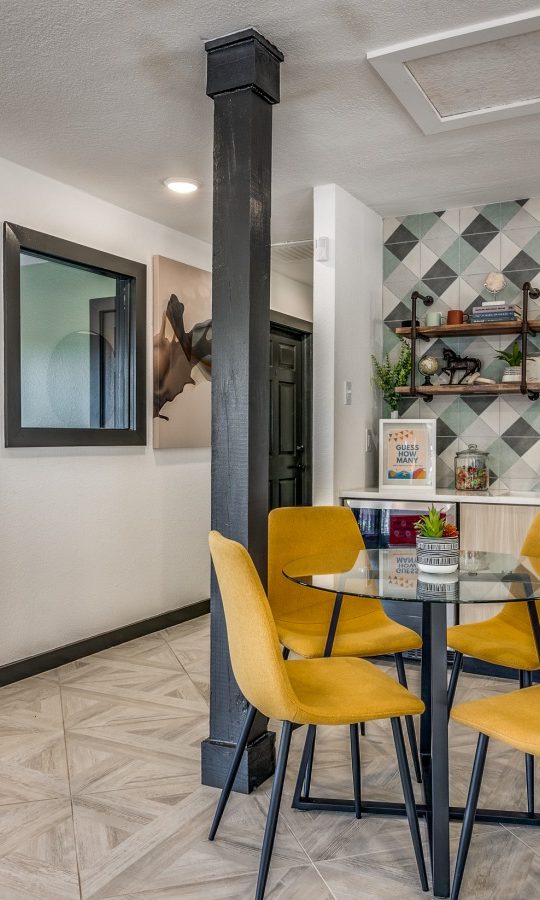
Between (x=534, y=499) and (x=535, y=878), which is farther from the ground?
(x=534, y=499)

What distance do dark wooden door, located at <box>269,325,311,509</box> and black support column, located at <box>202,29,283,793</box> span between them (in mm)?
3321

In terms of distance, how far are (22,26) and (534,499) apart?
292 cm

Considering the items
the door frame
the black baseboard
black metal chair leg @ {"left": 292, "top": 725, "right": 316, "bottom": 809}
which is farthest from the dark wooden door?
black metal chair leg @ {"left": 292, "top": 725, "right": 316, "bottom": 809}

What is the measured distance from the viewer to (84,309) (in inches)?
163

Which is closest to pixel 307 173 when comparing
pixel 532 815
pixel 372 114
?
pixel 372 114

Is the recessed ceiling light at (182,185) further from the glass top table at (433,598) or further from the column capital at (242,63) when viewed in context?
the glass top table at (433,598)

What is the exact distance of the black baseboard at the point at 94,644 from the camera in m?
3.59

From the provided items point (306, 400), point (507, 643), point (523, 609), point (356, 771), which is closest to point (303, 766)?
point (356, 771)

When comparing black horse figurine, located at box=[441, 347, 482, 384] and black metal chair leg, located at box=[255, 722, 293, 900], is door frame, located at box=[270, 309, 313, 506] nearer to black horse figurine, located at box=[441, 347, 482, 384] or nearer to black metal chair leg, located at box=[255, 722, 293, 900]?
black horse figurine, located at box=[441, 347, 482, 384]

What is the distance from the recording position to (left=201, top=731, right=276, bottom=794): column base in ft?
8.15

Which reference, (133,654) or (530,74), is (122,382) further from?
(530,74)

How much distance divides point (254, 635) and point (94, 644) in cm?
249

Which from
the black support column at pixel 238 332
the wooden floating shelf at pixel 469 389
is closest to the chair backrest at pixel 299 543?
the black support column at pixel 238 332

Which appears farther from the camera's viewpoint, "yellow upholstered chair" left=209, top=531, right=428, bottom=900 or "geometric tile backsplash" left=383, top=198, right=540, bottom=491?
"geometric tile backsplash" left=383, top=198, right=540, bottom=491
